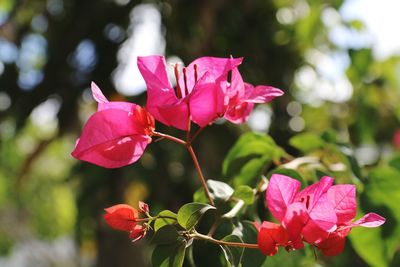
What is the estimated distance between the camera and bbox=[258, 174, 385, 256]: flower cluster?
0.86 ft

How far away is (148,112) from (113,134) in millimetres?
23

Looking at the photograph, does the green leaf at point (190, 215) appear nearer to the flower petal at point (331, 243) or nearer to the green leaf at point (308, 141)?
the flower petal at point (331, 243)

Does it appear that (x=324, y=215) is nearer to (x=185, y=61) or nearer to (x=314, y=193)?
(x=314, y=193)

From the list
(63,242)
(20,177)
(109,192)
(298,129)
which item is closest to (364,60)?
(298,129)

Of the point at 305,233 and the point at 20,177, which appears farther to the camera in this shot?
the point at 20,177

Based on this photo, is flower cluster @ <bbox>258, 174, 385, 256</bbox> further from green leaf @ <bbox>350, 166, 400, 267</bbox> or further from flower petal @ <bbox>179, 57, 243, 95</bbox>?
green leaf @ <bbox>350, 166, 400, 267</bbox>

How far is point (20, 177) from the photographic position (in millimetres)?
1310

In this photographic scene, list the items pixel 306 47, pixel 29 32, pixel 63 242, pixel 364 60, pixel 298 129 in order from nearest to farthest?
pixel 364 60 < pixel 298 129 < pixel 306 47 < pixel 29 32 < pixel 63 242

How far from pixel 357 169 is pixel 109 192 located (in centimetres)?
57

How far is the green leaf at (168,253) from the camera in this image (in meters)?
0.27

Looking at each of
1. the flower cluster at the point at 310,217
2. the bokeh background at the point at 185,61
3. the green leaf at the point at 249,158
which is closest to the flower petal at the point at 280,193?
the flower cluster at the point at 310,217

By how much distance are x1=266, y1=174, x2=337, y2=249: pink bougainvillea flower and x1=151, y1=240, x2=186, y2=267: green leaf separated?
0.17ft

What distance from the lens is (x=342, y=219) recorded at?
0.93ft

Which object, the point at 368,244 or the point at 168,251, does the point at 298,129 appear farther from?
the point at 168,251
